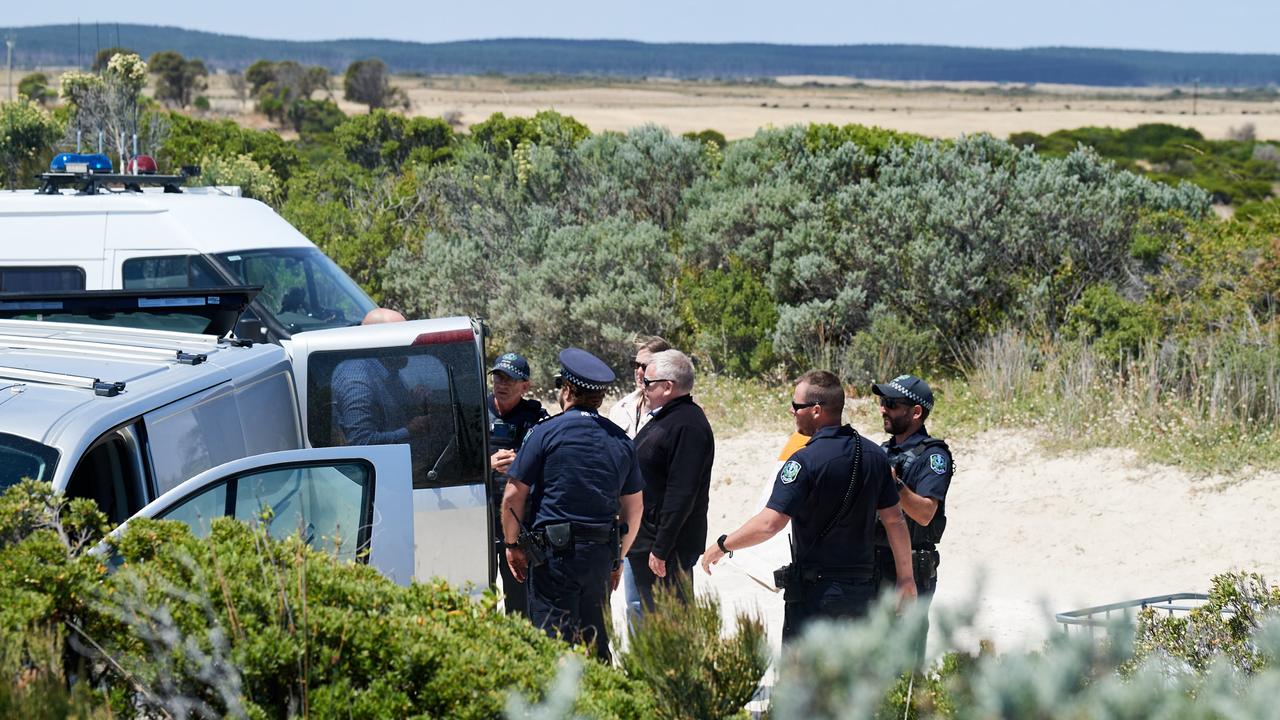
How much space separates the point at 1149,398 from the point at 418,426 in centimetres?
707

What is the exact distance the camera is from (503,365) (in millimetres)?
6004

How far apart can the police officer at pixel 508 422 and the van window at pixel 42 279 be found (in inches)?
113

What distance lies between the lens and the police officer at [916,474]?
509 cm

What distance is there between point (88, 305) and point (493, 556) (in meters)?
1.97

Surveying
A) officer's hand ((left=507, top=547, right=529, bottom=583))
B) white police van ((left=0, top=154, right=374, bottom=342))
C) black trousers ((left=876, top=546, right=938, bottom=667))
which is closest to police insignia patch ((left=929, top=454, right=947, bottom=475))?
black trousers ((left=876, top=546, right=938, bottom=667))

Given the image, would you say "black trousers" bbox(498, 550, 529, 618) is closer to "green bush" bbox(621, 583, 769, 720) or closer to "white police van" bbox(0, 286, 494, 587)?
"white police van" bbox(0, 286, 494, 587)

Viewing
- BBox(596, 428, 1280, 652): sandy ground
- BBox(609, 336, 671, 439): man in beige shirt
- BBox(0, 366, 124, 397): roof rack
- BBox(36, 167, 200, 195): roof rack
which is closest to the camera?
BBox(0, 366, 124, 397): roof rack

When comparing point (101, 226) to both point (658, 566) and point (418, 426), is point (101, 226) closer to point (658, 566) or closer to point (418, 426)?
point (418, 426)

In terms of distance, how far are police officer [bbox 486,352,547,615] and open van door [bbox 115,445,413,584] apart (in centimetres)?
176

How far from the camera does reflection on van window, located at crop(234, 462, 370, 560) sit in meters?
3.86

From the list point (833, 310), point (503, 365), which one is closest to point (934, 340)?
point (833, 310)

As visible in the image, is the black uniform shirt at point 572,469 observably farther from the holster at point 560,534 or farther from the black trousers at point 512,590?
the black trousers at point 512,590

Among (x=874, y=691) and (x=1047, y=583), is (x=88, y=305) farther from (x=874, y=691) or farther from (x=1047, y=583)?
(x=1047, y=583)

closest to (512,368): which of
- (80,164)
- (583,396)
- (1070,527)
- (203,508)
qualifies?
(583,396)
